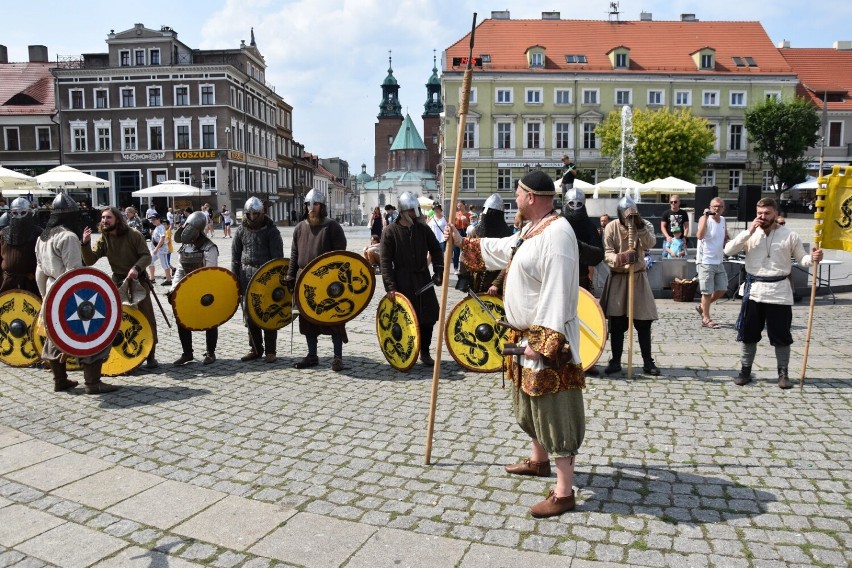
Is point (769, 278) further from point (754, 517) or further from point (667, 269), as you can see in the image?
point (667, 269)

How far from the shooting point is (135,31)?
53.2m

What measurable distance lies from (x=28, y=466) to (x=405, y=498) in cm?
263

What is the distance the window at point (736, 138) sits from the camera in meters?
56.3

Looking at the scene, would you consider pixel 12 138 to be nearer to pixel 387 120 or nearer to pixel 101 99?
pixel 101 99

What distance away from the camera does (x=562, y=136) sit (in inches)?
2232

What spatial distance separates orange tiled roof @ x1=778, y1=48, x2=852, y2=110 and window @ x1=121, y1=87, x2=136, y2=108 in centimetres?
5076

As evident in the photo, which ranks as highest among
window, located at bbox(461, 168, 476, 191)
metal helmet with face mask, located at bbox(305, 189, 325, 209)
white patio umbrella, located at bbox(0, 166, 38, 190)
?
window, located at bbox(461, 168, 476, 191)

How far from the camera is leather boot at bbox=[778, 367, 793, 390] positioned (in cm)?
690

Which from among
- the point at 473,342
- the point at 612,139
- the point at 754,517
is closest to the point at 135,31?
the point at 612,139

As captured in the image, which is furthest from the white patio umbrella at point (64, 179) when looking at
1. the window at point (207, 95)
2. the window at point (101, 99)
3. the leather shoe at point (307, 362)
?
the window at point (101, 99)

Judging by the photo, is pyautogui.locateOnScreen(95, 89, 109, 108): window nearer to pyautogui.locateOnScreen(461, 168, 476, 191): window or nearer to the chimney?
the chimney

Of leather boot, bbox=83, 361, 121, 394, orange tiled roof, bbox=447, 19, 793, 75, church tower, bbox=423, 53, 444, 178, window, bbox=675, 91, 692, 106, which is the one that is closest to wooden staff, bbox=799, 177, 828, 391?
leather boot, bbox=83, 361, 121, 394

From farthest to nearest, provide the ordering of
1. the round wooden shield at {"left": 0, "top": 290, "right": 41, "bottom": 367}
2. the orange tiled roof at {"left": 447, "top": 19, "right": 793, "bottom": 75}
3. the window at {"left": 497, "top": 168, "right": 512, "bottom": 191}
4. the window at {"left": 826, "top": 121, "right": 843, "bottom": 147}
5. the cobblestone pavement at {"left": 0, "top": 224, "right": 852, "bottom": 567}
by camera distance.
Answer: the window at {"left": 826, "top": 121, "right": 843, "bottom": 147} → the window at {"left": 497, "top": 168, "right": 512, "bottom": 191} → the orange tiled roof at {"left": 447, "top": 19, "right": 793, "bottom": 75} → the round wooden shield at {"left": 0, "top": 290, "right": 41, "bottom": 367} → the cobblestone pavement at {"left": 0, "top": 224, "right": 852, "bottom": 567}

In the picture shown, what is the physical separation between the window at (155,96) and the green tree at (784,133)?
41843 millimetres
